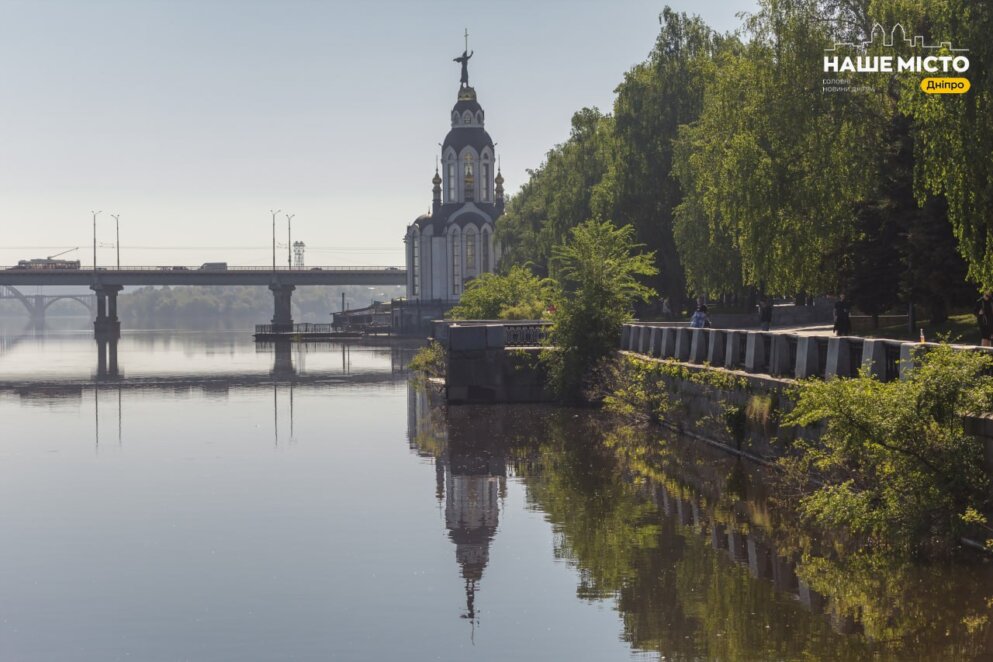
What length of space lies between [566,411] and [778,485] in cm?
1784

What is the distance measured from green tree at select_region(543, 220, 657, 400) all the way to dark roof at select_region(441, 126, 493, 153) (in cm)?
9418

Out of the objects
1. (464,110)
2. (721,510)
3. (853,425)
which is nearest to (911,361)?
(853,425)

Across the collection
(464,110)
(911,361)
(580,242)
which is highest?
(464,110)

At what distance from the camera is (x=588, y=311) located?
143ft

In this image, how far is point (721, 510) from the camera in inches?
936

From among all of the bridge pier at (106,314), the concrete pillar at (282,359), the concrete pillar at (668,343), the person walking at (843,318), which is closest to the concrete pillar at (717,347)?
the concrete pillar at (668,343)

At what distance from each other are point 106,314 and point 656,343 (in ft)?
443

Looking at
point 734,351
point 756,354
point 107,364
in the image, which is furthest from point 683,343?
point 107,364

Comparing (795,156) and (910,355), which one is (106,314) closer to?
(795,156)

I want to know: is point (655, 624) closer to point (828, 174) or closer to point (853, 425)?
point (853, 425)

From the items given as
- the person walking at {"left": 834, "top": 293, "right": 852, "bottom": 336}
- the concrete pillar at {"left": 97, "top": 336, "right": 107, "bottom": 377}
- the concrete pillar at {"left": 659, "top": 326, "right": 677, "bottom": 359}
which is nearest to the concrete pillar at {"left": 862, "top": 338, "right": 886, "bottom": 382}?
the person walking at {"left": 834, "top": 293, "right": 852, "bottom": 336}

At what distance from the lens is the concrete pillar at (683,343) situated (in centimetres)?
3600

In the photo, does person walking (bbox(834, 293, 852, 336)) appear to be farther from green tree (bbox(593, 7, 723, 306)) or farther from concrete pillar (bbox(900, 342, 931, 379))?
green tree (bbox(593, 7, 723, 306))

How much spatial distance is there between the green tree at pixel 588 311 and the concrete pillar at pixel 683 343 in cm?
641
